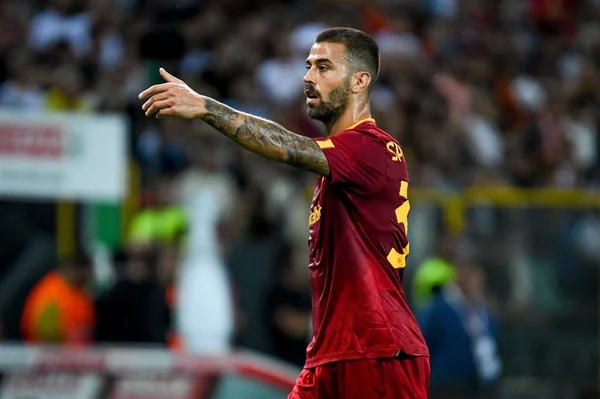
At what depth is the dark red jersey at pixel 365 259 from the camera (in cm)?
541

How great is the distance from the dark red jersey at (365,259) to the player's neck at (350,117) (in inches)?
2.6

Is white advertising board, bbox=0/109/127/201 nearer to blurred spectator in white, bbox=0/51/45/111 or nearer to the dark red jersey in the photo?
blurred spectator in white, bbox=0/51/45/111

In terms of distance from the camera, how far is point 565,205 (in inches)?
547

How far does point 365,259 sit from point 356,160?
1.50ft

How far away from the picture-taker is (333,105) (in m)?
5.57

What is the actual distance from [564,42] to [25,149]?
1059cm

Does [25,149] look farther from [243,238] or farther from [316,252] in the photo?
[316,252]

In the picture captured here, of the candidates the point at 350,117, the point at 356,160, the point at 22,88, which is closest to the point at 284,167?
the point at 22,88

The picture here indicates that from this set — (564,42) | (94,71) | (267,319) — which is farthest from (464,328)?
(564,42)

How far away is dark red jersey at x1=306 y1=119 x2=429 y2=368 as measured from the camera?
213 inches

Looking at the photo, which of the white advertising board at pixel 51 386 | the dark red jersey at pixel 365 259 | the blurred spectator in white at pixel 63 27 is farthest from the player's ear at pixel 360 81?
the blurred spectator in white at pixel 63 27

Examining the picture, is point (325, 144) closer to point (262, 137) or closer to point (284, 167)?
point (262, 137)

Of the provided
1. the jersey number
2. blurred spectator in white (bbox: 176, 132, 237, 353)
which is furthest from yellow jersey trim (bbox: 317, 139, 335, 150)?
blurred spectator in white (bbox: 176, 132, 237, 353)

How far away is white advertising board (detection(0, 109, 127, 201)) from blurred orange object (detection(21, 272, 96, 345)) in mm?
948
